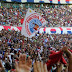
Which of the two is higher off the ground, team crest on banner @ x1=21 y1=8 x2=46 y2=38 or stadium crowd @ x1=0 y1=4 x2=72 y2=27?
team crest on banner @ x1=21 y1=8 x2=46 y2=38

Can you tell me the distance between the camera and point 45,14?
805 inches

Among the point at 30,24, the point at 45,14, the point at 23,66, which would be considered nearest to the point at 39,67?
the point at 23,66

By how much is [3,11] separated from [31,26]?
31.3 ft

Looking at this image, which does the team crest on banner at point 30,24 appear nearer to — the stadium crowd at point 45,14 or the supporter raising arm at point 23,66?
the supporter raising arm at point 23,66

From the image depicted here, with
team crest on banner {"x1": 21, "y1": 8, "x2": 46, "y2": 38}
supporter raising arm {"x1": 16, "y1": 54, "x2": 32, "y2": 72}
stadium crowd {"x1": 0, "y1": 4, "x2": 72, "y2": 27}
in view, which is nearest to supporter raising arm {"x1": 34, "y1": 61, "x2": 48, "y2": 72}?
supporter raising arm {"x1": 16, "y1": 54, "x2": 32, "y2": 72}

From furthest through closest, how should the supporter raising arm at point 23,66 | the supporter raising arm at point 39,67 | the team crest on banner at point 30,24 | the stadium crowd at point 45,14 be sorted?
the stadium crowd at point 45,14, the team crest on banner at point 30,24, the supporter raising arm at point 39,67, the supporter raising arm at point 23,66

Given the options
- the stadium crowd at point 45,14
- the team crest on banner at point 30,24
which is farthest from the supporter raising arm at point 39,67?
the stadium crowd at point 45,14

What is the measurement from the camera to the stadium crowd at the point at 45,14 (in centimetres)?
1641

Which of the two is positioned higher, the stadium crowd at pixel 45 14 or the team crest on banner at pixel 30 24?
the team crest on banner at pixel 30 24

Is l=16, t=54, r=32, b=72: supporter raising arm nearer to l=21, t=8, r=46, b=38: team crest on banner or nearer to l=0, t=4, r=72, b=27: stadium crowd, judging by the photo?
l=21, t=8, r=46, b=38: team crest on banner

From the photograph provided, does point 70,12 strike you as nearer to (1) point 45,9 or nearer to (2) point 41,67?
(1) point 45,9

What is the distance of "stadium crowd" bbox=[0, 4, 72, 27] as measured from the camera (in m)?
16.4

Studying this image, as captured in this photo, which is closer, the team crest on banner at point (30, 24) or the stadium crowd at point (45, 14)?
the team crest on banner at point (30, 24)

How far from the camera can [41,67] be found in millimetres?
2482
